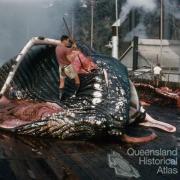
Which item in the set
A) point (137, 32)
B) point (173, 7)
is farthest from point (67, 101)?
point (137, 32)

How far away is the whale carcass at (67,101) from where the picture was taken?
259 inches

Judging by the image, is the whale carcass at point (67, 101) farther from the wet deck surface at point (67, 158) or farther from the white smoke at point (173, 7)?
the white smoke at point (173, 7)

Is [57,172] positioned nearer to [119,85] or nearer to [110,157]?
[110,157]

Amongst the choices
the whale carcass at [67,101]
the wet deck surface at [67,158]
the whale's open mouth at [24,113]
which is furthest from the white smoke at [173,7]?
the wet deck surface at [67,158]

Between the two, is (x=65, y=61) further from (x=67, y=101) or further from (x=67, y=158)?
(x=67, y=158)

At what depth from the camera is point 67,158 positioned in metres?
5.55

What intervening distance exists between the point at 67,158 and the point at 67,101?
78.0 inches

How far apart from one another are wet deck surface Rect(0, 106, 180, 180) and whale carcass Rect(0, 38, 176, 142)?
0.20m

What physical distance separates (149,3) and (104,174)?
85.8 ft

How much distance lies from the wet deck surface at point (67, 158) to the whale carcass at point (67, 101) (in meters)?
0.20

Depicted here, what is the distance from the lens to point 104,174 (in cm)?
498

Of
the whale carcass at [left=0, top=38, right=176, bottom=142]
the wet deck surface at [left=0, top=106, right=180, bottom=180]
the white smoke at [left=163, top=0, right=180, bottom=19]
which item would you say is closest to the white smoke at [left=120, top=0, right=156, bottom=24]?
the white smoke at [left=163, top=0, right=180, bottom=19]

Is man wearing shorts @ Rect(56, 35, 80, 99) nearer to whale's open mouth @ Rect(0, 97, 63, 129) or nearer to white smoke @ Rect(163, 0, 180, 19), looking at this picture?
whale's open mouth @ Rect(0, 97, 63, 129)

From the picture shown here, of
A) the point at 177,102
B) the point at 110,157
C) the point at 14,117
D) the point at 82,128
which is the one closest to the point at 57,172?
the point at 110,157
